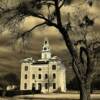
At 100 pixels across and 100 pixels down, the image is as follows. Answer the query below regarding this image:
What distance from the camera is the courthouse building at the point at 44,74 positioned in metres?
111

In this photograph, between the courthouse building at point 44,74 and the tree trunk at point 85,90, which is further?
the courthouse building at point 44,74

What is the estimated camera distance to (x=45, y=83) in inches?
4441

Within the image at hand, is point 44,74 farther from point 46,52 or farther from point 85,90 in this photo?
point 85,90

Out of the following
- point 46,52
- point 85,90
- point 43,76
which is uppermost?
point 46,52

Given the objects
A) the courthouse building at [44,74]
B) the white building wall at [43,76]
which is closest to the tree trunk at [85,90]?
the courthouse building at [44,74]

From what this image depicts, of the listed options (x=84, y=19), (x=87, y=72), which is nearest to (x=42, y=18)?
(x=84, y=19)

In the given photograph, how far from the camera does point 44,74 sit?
115 m

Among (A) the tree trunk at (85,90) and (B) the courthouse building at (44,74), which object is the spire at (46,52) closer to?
(B) the courthouse building at (44,74)

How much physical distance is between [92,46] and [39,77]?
93040 mm

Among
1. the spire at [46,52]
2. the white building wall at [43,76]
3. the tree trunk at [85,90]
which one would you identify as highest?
the spire at [46,52]

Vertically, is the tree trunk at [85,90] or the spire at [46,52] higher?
the spire at [46,52]

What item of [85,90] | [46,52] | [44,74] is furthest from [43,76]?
[85,90]

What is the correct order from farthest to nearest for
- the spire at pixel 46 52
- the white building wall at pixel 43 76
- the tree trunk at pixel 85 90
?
the spire at pixel 46 52 → the white building wall at pixel 43 76 → the tree trunk at pixel 85 90

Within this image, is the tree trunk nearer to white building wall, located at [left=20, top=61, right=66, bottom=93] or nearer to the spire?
white building wall, located at [left=20, top=61, right=66, bottom=93]
